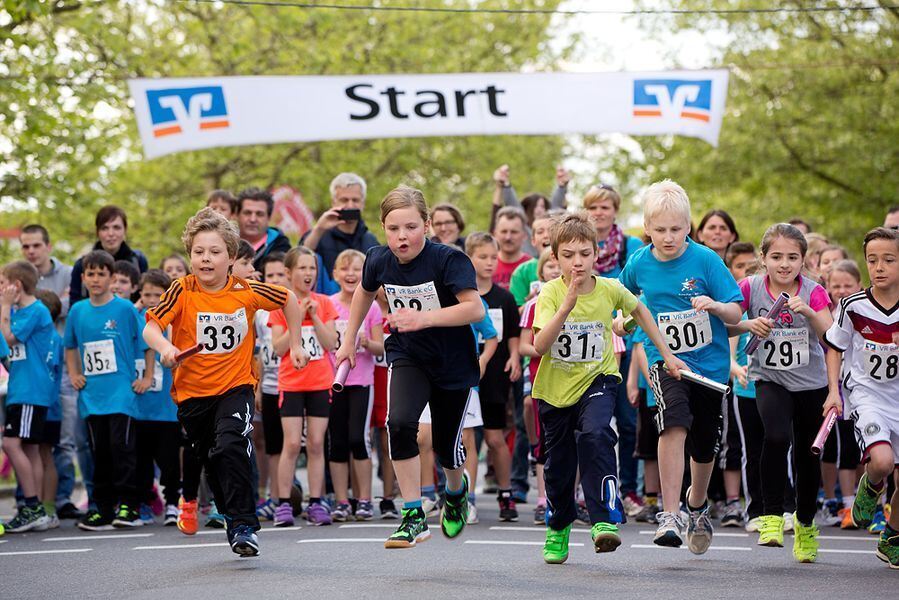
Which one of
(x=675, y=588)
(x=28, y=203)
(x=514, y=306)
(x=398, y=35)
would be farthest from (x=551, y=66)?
(x=675, y=588)

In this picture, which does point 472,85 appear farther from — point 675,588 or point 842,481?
point 675,588

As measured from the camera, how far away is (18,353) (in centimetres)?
1166

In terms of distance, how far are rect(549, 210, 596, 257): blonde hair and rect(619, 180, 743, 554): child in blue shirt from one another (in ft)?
1.36

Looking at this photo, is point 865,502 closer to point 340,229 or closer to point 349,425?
point 349,425

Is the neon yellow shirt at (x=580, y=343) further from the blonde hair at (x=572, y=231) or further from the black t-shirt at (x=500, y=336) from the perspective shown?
the black t-shirt at (x=500, y=336)

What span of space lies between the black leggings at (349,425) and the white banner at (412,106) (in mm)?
4314

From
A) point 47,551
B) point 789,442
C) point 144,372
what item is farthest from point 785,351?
point 144,372

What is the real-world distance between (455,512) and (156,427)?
4.03 m

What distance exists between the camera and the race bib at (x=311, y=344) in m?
11.2

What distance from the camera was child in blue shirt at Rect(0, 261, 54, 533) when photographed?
37.6 ft

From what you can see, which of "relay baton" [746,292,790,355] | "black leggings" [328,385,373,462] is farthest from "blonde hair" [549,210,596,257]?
"black leggings" [328,385,373,462]

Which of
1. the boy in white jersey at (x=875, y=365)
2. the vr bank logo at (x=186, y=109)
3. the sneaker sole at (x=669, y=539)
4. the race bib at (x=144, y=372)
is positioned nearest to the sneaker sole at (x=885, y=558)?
the boy in white jersey at (x=875, y=365)

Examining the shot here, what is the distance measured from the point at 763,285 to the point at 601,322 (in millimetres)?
1441

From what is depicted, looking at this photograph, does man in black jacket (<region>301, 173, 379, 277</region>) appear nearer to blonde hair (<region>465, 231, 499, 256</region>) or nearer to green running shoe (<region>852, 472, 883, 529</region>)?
blonde hair (<region>465, 231, 499, 256</region>)
